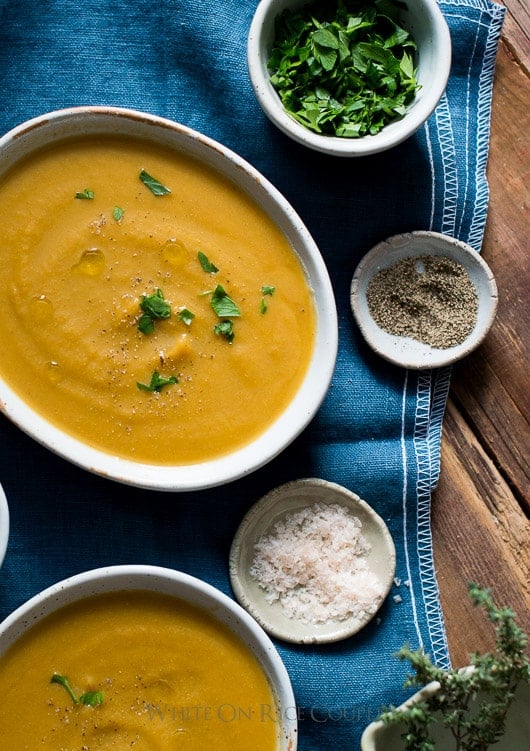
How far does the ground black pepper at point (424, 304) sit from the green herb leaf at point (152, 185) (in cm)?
67

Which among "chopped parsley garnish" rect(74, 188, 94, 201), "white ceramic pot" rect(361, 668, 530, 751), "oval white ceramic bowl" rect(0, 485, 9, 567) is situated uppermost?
"chopped parsley garnish" rect(74, 188, 94, 201)

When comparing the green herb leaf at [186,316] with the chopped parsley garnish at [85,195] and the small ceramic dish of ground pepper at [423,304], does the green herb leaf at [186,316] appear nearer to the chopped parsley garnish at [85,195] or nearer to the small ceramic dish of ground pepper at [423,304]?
the chopped parsley garnish at [85,195]

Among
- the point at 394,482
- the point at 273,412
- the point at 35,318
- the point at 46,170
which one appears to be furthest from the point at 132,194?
the point at 394,482

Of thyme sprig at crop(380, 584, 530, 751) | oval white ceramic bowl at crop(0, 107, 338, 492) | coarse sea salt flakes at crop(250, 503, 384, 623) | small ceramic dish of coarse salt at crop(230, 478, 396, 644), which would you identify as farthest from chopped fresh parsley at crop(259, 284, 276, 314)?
thyme sprig at crop(380, 584, 530, 751)

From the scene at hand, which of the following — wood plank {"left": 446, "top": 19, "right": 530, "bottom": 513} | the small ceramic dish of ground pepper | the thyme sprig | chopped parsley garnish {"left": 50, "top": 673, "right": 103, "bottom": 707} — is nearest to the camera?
the thyme sprig

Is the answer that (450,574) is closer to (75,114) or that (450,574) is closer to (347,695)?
(347,695)

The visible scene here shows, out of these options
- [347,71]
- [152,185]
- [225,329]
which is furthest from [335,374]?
[347,71]

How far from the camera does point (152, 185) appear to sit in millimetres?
2494

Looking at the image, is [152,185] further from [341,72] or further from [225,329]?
[341,72]

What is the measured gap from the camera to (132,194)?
249 centimetres

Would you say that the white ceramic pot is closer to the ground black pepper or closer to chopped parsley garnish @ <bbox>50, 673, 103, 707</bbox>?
chopped parsley garnish @ <bbox>50, 673, 103, 707</bbox>

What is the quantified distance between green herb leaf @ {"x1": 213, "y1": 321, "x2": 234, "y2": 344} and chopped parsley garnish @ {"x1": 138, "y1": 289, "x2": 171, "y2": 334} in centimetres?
14

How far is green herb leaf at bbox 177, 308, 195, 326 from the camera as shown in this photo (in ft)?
8.11

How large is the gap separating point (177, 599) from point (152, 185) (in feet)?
3.72
